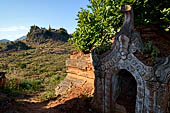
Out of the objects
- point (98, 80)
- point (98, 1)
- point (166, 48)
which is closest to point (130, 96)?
point (98, 80)

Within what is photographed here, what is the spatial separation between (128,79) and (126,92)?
715mm

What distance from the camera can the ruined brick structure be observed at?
527 centimetres

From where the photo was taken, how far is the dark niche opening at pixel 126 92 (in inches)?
270

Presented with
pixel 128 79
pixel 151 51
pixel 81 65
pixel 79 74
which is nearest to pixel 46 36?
pixel 79 74

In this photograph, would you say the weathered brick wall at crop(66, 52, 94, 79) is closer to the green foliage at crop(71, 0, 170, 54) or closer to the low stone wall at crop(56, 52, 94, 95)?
the low stone wall at crop(56, 52, 94, 95)

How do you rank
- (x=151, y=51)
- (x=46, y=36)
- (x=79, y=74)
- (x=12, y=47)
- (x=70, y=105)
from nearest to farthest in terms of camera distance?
1. (x=151, y=51)
2. (x=70, y=105)
3. (x=79, y=74)
4. (x=12, y=47)
5. (x=46, y=36)

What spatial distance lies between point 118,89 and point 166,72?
2772mm

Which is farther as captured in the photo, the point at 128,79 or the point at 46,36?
the point at 46,36

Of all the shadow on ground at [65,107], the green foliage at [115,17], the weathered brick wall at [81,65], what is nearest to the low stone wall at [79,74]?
the weathered brick wall at [81,65]

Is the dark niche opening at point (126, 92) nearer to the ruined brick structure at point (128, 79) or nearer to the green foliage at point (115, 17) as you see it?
the ruined brick structure at point (128, 79)

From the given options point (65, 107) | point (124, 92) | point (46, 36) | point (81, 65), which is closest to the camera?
point (124, 92)

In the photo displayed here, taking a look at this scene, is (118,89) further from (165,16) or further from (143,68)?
(165,16)

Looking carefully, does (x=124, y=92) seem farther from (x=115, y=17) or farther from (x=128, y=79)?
(x=115, y=17)

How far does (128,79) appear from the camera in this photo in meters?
7.82
